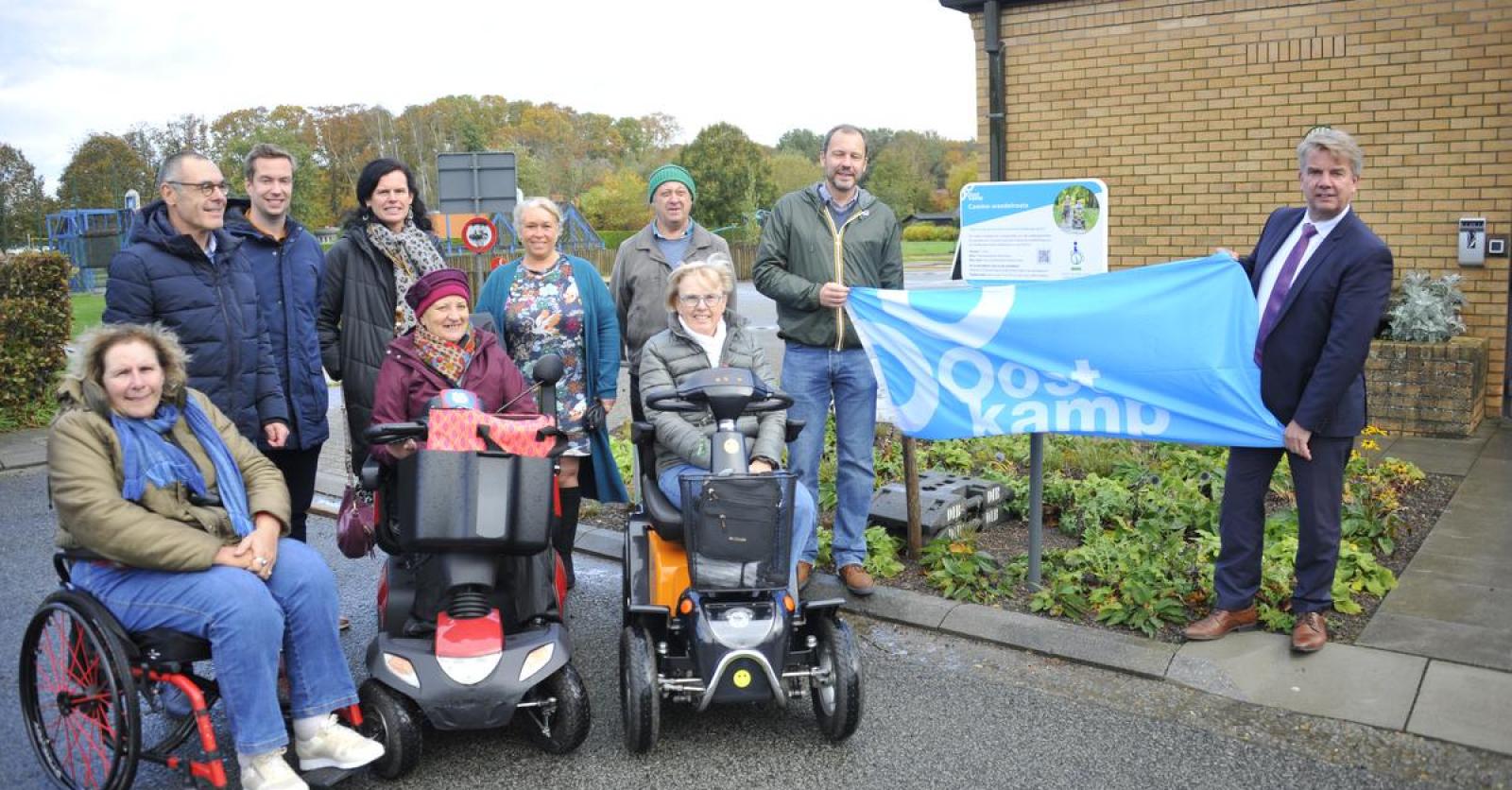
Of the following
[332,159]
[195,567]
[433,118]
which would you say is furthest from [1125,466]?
[433,118]

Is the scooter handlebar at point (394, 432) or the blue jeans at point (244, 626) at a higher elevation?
the scooter handlebar at point (394, 432)

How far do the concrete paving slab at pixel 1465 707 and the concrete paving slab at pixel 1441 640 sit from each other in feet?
0.31

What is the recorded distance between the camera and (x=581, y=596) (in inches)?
238

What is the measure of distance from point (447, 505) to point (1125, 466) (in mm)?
4681

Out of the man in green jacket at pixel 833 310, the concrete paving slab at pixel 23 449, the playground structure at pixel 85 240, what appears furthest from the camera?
the playground structure at pixel 85 240

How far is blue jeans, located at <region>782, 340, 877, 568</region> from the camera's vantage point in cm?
571

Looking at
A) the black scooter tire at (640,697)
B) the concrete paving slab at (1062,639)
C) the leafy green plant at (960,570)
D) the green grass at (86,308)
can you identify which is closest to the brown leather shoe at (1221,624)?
the concrete paving slab at (1062,639)

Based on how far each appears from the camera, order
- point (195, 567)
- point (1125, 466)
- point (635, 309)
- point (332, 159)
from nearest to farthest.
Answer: point (195, 567) → point (635, 309) → point (1125, 466) → point (332, 159)

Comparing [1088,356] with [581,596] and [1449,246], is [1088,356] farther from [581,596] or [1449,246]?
[1449,246]

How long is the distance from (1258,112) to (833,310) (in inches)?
222

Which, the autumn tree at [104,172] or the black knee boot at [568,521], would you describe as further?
the autumn tree at [104,172]

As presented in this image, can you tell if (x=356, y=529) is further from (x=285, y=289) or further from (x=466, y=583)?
(x=285, y=289)

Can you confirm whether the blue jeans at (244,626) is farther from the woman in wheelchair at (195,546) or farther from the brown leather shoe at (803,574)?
the brown leather shoe at (803,574)

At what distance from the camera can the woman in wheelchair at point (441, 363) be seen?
4578 mm
